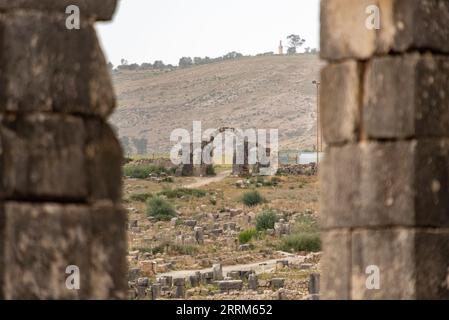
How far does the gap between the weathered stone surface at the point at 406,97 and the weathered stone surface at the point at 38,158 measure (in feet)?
10.8

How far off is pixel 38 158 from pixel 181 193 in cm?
4469

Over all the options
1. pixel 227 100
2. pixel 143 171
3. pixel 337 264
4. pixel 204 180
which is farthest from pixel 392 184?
pixel 227 100

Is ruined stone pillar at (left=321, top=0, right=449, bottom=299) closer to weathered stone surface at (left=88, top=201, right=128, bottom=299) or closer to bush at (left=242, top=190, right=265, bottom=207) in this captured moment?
weathered stone surface at (left=88, top=201, right=128, bottom=299)

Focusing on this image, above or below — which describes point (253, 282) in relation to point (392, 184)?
below

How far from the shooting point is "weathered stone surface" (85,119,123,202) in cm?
1028

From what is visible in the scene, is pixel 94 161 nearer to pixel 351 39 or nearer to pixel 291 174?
pixel 351 39

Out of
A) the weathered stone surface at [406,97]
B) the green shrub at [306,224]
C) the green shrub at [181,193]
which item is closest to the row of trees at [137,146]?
the green shrub at [181,193]

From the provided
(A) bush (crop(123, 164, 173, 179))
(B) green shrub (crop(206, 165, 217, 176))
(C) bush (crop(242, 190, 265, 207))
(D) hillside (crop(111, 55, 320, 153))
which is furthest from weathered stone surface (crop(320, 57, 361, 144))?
(D) hillside (crop(111, 55, 320, 153))

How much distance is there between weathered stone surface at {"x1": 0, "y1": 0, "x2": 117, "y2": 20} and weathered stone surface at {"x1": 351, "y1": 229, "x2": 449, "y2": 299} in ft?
11.0

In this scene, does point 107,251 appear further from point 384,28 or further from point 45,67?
point 384,28

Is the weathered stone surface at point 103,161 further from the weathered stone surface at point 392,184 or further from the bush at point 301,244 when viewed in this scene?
the bush at point 301,244

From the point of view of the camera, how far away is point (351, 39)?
1259 centimetres

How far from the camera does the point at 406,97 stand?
12.4 meters
